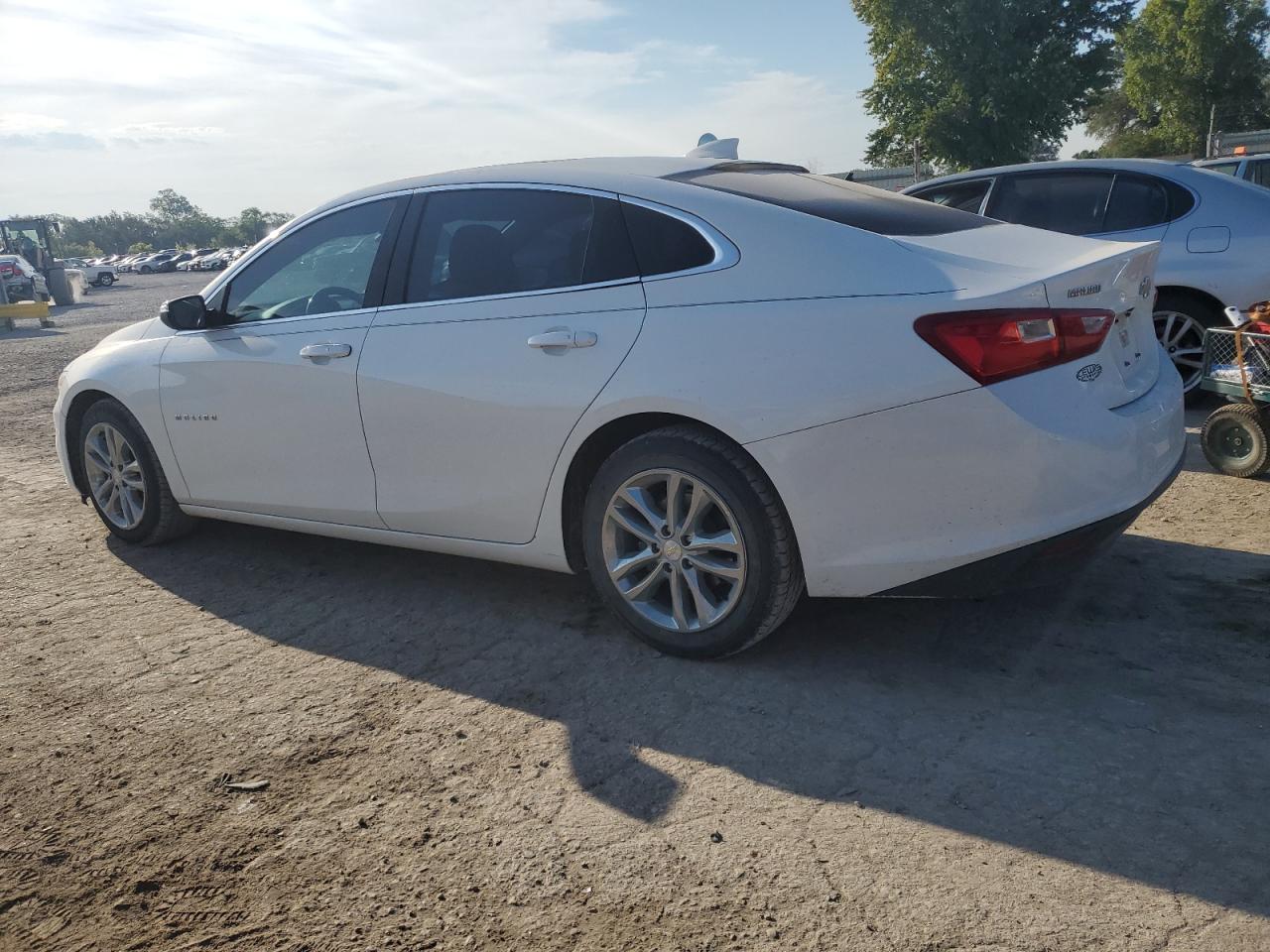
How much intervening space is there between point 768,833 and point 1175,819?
984 mm

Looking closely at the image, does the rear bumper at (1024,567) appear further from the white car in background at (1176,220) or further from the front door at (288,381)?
the white car in background at (1176,220)

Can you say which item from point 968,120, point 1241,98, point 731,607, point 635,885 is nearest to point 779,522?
point 731,607

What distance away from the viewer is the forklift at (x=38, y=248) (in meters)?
35.6

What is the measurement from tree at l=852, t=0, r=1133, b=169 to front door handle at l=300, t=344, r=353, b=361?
35.3m

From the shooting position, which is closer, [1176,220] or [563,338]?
[563,338]

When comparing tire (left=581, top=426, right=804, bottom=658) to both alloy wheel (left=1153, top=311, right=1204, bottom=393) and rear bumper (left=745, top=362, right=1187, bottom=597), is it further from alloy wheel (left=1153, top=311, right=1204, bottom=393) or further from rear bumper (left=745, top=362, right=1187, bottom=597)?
alloy wheel (left=1153, top=311, right=1204, bottom=393)

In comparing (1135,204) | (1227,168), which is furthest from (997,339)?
(1227,168)

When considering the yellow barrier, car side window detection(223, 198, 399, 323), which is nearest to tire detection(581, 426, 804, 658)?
car side window detection(223, 198, 399, 323)

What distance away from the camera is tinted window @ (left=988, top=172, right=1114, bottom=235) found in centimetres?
782

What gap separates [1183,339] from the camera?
743cm

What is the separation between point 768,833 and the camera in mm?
2814

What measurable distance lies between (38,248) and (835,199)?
3783 centimetres

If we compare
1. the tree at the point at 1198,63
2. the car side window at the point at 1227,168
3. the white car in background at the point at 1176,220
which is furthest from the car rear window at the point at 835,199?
the tree at the point at 1198,63

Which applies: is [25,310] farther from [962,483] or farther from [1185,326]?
[962,483]
